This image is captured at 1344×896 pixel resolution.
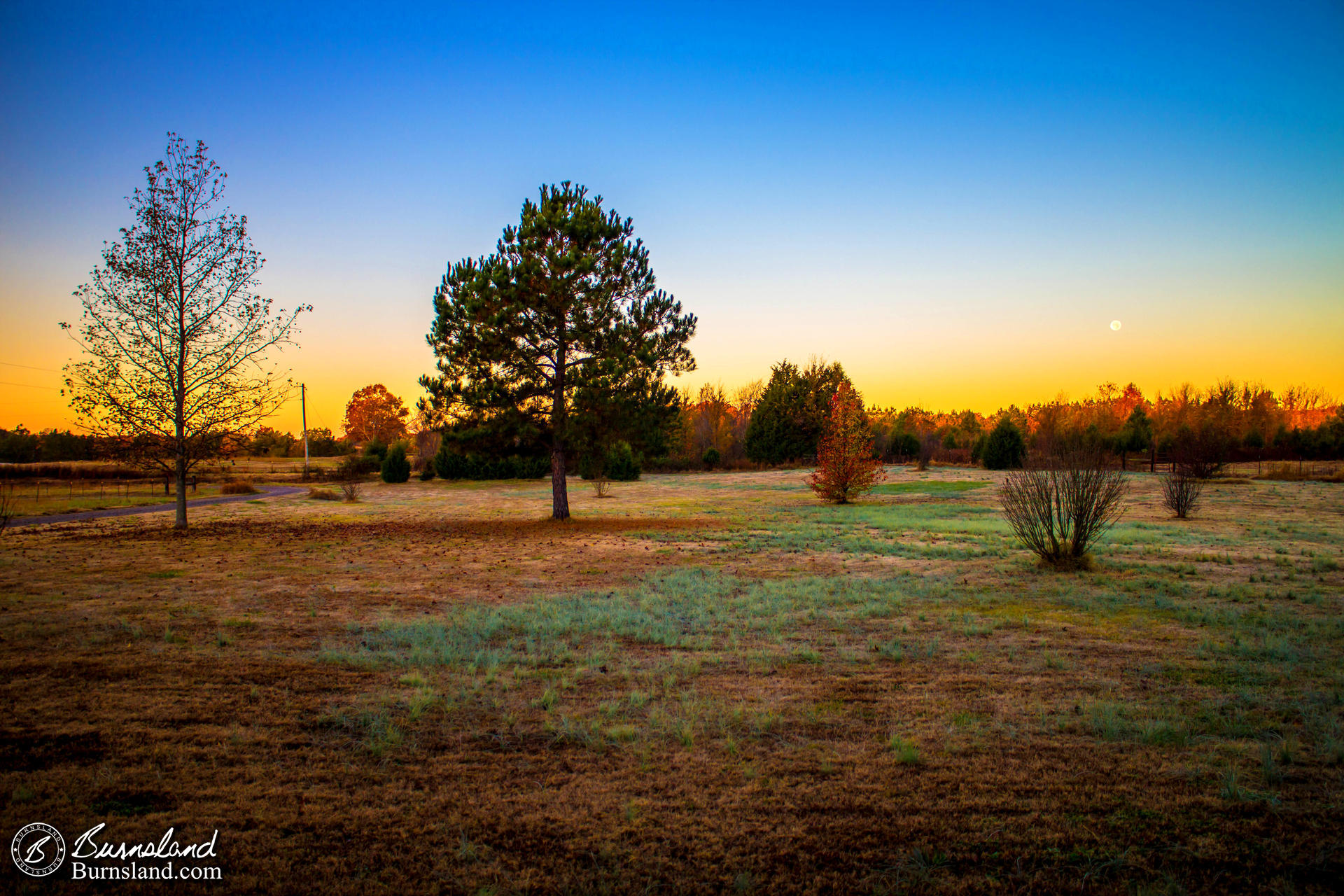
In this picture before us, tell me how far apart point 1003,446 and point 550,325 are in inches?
1467

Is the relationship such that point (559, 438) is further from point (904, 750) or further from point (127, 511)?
point (127, 511)

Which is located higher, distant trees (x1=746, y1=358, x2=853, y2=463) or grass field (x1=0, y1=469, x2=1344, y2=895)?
distant trees (x1=746, y1=358, x2=853, y2=463)

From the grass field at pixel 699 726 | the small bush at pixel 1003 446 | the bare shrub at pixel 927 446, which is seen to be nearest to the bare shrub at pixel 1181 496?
the grass field at pixel 699 726

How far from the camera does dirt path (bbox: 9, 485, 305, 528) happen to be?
778 inches

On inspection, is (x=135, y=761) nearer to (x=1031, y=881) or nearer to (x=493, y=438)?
(x=1031, y=881)

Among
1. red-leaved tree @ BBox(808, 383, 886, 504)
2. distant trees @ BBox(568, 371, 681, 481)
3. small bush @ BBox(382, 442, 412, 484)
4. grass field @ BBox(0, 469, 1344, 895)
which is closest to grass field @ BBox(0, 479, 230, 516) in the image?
small bush @ BBox(382, 442, 412, 484)

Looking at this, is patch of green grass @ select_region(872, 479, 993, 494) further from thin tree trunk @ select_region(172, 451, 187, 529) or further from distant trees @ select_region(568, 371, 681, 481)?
thin tree trunk @ select_region(172, 451, 187, 529)

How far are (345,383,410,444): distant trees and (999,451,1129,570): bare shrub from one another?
75588 mm

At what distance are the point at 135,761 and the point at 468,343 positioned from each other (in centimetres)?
1589

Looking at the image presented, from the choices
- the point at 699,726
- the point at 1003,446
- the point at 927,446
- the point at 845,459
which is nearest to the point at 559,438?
the point at 845,459

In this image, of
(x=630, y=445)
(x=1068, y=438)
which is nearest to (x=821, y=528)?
(x=630, y=445)

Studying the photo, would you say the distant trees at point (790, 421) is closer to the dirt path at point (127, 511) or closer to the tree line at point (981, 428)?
the tree line at point (981, 428)

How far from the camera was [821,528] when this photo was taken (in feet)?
58.7

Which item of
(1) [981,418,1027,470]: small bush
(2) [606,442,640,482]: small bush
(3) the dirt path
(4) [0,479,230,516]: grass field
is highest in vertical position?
(1) [981,418,1027,470]: small bush
